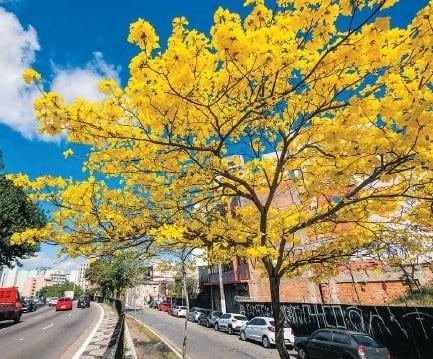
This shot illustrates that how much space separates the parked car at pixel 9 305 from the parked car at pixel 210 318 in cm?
1615

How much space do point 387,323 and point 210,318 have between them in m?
20.0

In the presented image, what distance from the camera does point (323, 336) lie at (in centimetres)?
1387

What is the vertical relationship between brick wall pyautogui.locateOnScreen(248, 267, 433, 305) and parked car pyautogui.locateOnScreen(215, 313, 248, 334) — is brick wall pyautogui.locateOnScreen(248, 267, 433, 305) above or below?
above

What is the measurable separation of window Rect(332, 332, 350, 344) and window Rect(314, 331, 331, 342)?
331mm

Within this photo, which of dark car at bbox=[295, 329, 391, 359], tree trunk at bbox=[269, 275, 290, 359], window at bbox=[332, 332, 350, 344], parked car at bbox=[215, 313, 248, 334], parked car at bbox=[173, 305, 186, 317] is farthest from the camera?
parked car at bbox=[173, 305, 186, 317]

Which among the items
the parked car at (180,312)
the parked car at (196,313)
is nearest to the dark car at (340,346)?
the parked car at (196,313)

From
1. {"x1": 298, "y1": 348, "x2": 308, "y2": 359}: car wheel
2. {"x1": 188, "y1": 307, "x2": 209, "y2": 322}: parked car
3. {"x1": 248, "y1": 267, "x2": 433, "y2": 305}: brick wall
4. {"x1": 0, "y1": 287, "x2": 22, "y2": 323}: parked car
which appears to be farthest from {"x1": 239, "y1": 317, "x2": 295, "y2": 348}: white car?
{"x1": 0, "y1": 287, "x2": 22, "y2": 323}: parked car

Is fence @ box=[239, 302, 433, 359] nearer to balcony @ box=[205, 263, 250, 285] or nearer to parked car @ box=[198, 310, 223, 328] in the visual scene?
parked car @ box=[198, 310, 223, 328]

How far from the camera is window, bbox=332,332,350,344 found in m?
12.5

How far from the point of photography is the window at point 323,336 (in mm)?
13539

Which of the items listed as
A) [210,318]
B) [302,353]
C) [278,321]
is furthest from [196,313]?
[278,321]

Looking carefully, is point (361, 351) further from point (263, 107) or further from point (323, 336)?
point (263, 107)

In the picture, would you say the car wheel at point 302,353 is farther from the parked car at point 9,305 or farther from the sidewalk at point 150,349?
the parked car at point 9,305

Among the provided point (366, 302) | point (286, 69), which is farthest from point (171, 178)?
point (366, 302)
